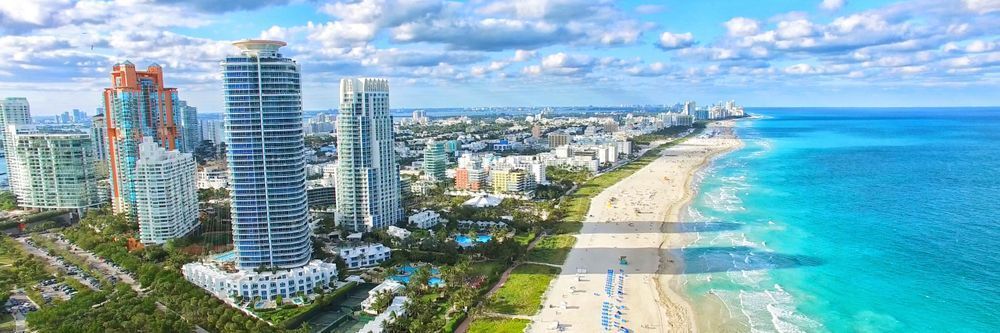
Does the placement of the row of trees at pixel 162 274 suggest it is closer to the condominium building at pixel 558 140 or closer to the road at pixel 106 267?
the road at pixel 106 267

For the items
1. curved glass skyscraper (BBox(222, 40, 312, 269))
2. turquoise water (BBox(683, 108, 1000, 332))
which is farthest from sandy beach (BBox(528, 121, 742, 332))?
curved glass skyscraper (BBox(222, 40, 312, 269))

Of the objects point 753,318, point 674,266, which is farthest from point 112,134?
point 753,318

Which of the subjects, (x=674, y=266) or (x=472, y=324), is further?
(x=674, y=266)

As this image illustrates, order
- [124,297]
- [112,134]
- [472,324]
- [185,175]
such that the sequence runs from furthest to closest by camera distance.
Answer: [112,134] < [185,175] < [124,297] < [472,324]

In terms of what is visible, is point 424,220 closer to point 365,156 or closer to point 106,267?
point 365,156

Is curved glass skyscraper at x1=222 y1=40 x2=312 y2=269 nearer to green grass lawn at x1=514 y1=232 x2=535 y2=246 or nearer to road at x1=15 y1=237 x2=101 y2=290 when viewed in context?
road at x1=15 y1=237 x2=101 y2=290

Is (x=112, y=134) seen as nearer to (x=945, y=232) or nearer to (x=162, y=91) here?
(x=162, y=91)

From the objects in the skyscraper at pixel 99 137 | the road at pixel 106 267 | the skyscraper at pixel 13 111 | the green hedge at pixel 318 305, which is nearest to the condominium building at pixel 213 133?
the skyscraper at pixel 13 111
